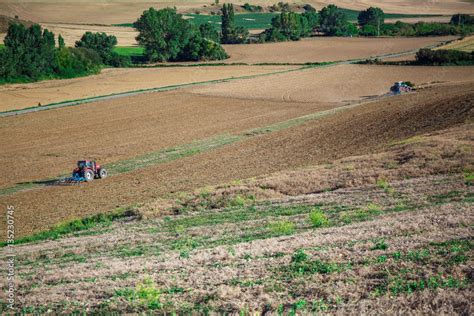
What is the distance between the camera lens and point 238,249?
16.3m

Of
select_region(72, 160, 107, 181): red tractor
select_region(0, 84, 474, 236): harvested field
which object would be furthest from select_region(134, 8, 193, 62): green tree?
select_region(72, 160, 107, 181): red tractor

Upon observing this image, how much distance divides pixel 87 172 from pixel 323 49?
109468 mm

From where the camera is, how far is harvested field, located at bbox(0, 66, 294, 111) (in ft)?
254

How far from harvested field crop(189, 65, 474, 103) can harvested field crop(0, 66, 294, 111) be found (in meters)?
9.42

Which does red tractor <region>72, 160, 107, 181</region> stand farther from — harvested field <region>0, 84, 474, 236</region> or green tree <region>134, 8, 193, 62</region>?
green tree <region>134, 8, 193, 62</region>

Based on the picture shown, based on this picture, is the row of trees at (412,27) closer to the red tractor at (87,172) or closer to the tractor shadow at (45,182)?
the red tractor at (87,172)

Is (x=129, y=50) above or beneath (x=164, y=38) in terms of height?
beneath

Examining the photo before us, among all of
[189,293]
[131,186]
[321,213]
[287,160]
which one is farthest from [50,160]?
[189,293]

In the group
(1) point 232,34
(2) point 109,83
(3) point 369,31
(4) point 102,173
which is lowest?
(4) point 102,173

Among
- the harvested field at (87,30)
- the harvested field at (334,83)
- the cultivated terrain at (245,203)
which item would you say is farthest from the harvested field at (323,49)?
the cultivated terrain at (245,203)

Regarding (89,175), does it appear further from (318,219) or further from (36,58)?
(36,58)

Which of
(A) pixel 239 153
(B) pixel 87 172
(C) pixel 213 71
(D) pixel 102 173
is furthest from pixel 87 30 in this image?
(B) pixel 87 172

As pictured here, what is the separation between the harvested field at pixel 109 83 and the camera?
77.4 m

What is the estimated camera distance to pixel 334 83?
83875mm
